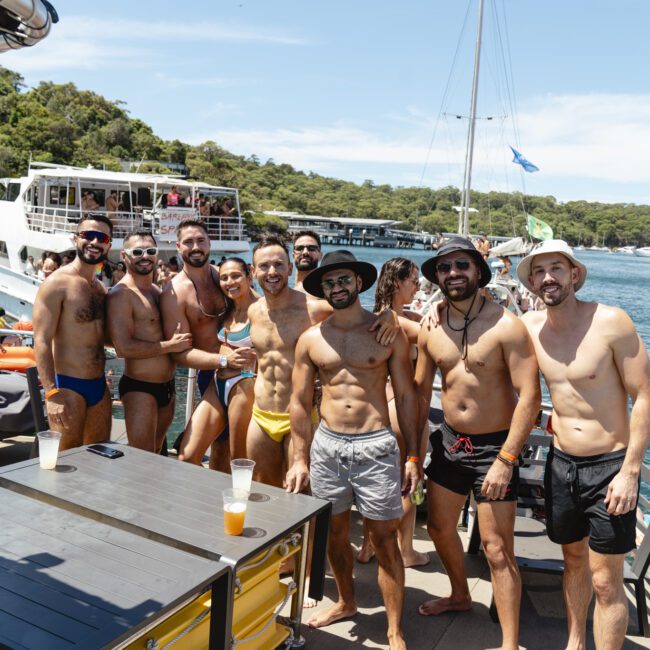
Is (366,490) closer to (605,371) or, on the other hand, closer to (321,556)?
(321,556)

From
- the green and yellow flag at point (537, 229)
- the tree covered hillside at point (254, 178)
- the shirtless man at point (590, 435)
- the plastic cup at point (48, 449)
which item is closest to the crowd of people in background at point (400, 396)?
the shirtless man at point (590, 435)

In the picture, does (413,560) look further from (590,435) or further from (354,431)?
(590,435)

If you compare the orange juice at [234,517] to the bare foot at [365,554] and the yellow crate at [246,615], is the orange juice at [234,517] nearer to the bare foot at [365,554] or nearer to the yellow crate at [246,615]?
the yellow crate at [246,615]

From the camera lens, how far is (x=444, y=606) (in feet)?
11.0

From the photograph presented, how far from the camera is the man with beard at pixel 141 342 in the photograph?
13.1ft

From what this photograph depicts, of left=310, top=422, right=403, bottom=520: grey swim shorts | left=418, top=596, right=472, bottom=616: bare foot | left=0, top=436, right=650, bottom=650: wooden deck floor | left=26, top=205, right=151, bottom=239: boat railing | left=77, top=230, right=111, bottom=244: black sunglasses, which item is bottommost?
left=0, top=436, right=650, bottom=650: wooden deck floor

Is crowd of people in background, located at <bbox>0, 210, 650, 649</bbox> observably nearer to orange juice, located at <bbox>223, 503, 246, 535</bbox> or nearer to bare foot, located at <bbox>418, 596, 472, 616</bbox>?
bare foot, located at <bbox>418, 596, 472, 616</bbox>

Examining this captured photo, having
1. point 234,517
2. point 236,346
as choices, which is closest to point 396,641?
point 234,517

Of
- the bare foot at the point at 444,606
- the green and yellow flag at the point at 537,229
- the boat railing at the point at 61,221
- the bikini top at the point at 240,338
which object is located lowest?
the bare foot at the point at 444,606

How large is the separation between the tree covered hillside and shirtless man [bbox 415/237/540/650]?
4181 centimetres

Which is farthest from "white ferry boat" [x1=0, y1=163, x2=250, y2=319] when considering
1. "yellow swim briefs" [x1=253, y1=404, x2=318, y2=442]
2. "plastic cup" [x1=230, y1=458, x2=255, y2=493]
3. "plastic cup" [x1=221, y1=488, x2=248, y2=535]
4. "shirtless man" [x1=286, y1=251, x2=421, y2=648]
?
"plastic cup" [x1=221, y1=488, x2=248, y2=535]

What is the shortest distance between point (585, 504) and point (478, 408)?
2.14 feet

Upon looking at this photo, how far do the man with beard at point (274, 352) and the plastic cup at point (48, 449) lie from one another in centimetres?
116

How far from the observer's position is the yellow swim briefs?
11.7 feet
